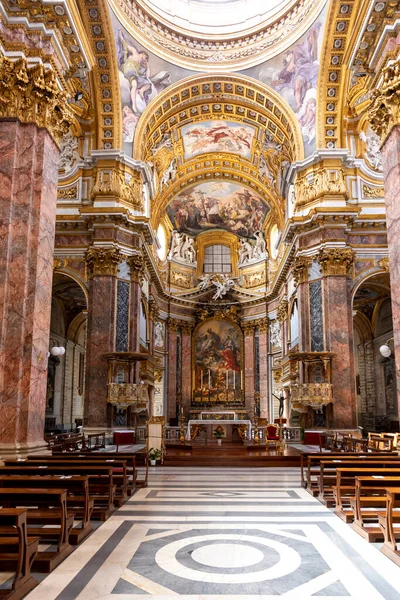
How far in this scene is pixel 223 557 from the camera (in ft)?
18.2

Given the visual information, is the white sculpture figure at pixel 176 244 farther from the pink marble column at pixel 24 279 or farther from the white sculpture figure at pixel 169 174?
the pink marble column at pixel 24 279

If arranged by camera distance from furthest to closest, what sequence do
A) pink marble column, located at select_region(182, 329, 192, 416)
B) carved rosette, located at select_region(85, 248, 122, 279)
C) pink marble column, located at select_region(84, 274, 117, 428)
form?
pink marble column, located at select_region(182, 329, 192, 416) < carved rosette, located at select_region(85, 248, 122, 279) < pink marble column, located at select_region(84, 274, 117, 428)

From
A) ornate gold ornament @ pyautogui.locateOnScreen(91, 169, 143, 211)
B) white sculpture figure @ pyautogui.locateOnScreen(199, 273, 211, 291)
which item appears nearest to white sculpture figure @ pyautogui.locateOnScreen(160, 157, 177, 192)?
ornate gold ornament @ pyautogui.locateOnScreen(91, 169, 143, 211)

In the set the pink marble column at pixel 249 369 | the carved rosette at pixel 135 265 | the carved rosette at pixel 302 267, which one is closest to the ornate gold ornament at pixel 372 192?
the carved rosette at pixel 302 267

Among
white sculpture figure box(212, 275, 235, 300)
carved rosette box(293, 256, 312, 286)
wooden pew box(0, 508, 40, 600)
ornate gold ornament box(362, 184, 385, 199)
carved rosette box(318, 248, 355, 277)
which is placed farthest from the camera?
white sculpture figure box(212, 275, 235, 300)

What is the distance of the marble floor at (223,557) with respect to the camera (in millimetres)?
4562

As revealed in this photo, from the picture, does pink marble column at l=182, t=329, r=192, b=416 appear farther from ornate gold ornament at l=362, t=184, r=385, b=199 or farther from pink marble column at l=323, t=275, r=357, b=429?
ornate gold ornament at l=362, t=184, r=385, b=199

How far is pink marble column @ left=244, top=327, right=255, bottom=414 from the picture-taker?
102ft

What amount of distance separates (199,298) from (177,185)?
23.5 ft

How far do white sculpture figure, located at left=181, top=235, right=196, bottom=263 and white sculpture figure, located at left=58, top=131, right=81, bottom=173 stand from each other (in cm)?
1174

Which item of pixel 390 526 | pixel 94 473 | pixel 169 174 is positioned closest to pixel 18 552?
pixel 94 473

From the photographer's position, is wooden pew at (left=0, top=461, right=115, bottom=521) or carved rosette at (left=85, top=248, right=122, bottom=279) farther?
carved rosette at (left=85, top=248, right=122, bottom=279)

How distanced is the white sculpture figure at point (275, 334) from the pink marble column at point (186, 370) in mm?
5040

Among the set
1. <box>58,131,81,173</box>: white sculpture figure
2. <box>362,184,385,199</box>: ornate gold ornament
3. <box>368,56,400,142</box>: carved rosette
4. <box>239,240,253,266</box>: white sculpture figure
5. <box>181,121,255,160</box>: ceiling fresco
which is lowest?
<box>368,56,400,142</box>: carved rosette
